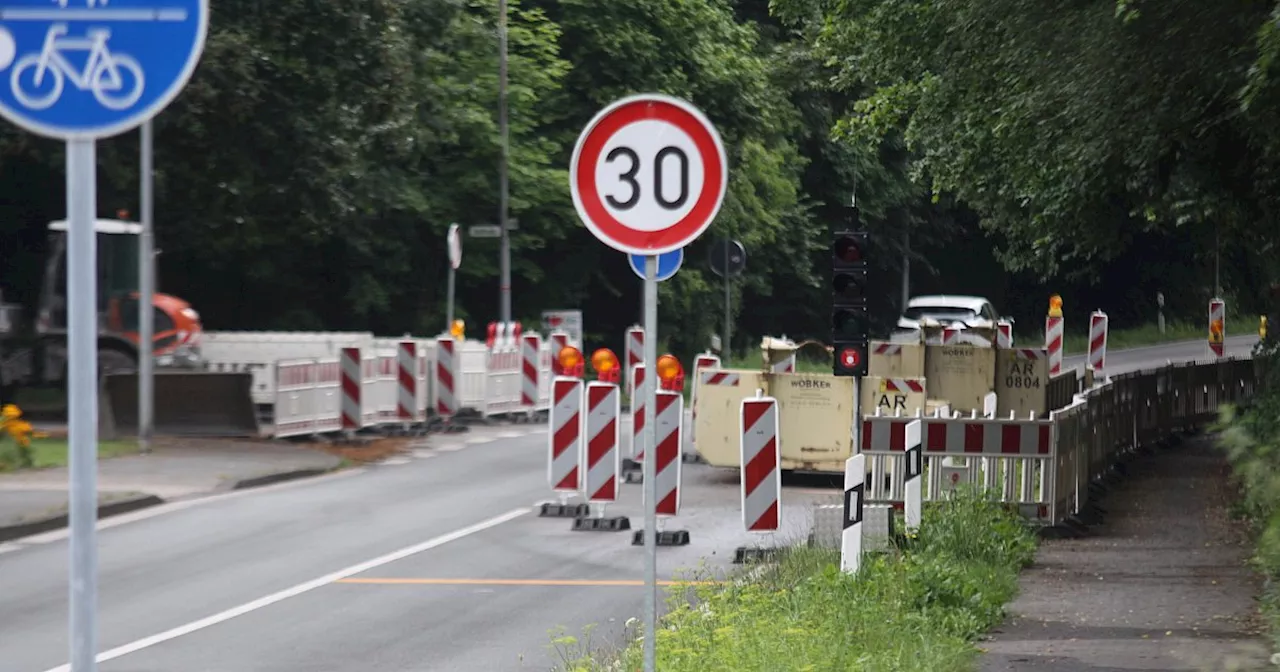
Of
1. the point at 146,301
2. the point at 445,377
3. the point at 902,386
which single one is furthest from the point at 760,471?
the point at 445,377

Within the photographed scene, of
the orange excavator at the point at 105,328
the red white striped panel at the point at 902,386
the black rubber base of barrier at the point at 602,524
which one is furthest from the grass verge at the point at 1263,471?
the orange excavator at the point at 105,328

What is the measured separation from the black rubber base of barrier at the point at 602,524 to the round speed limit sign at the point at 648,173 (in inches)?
377

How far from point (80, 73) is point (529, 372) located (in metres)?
27.2

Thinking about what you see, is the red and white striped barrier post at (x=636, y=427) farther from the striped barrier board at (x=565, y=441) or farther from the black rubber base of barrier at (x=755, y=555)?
the black rubber base of barrier at (x=755, y=555)

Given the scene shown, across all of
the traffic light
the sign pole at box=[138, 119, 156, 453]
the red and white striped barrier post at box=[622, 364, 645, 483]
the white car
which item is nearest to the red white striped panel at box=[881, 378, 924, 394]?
the red and white striped barrier post at box=[622, 364, 645, 483]

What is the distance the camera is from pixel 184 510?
18203mm

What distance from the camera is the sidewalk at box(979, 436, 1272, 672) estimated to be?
377 inches

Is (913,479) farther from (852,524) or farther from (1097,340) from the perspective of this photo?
(1097,340)

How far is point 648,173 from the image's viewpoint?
297 inches

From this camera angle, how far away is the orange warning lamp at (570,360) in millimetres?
24484

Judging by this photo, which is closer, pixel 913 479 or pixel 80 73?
pixel 80 73

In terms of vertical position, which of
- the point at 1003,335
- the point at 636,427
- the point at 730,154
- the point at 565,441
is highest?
the point at 730,154

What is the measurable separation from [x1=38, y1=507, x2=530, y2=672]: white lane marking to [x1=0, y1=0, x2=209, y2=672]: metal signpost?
5838mm

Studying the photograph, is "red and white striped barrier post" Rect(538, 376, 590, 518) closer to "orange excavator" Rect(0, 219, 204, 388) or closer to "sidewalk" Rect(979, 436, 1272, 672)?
"sidewalk" Rect(979, 436, 1272, 672)
